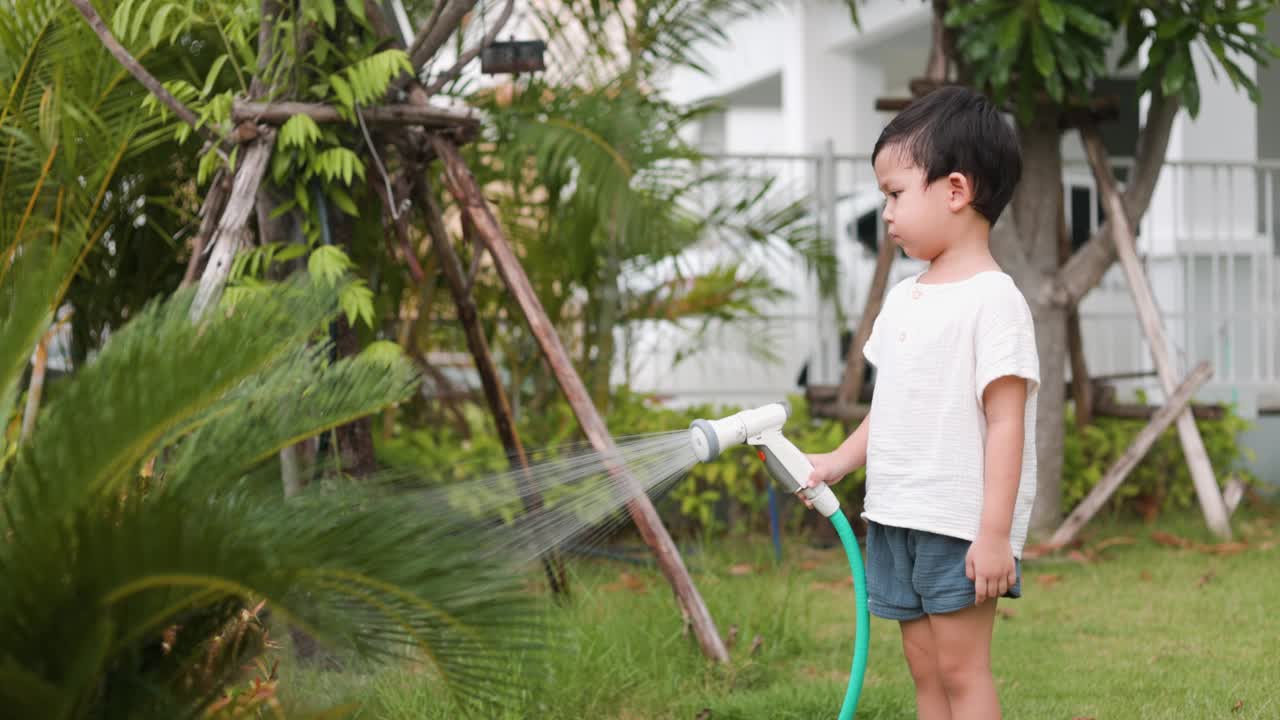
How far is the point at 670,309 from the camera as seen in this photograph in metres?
5.91

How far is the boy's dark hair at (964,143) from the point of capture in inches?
88.8

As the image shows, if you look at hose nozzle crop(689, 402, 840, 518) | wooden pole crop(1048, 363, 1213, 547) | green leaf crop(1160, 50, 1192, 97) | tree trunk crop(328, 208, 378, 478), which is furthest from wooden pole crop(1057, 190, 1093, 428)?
hose nozzle crop(689, 402, 840, 518)

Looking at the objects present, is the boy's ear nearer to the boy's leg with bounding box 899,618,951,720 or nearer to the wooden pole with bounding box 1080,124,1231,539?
the boy's leg with bounding box 899,618,951,720

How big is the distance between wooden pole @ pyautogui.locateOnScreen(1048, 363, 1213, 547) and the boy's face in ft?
11.8

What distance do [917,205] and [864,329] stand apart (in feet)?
11.7

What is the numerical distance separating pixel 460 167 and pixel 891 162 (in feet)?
5.38

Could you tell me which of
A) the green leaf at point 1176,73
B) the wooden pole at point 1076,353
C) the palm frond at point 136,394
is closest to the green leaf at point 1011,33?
the green leaf at point 1176,73

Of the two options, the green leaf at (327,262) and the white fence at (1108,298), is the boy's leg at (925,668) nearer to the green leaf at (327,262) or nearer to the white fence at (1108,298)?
the green leaf at (327,262)

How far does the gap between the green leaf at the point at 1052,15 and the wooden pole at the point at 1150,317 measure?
103 centimetres

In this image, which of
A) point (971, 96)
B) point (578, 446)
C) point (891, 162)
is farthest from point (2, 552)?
point (578, 446)

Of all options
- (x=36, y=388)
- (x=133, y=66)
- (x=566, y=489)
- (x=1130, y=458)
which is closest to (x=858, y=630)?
(x=133, y=66)

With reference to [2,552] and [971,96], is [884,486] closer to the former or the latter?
[971,96]

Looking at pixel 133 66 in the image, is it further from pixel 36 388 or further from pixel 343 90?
pixel 36 388

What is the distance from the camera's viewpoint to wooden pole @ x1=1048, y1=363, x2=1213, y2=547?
18.2 ft
